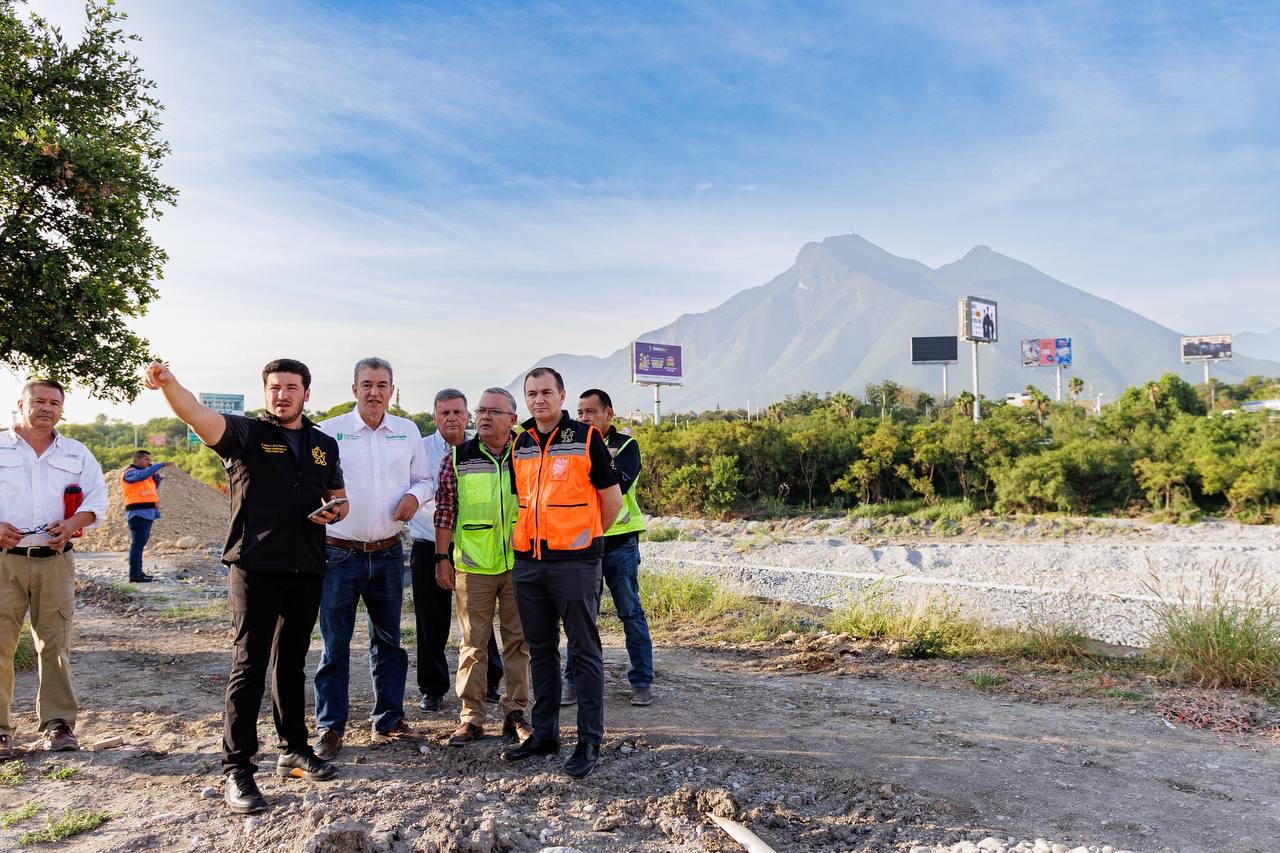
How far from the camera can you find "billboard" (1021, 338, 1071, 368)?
79.8m

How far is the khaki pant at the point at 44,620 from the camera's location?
466cm

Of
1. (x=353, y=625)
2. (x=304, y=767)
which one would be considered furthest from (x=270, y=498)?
(x=304, y=767)

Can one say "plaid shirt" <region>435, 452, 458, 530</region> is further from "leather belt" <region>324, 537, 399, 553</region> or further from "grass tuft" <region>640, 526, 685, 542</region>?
"grass tuft" <region>640, 526, 685, 542</region>

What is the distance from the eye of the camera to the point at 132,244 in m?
7.81

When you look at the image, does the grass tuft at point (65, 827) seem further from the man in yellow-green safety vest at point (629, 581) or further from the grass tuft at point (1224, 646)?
the grass tuft at point (1224, 646)

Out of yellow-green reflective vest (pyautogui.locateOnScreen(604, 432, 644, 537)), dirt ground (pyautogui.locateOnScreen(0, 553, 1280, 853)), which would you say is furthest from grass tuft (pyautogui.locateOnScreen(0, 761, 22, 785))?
yellow-green reflective vest (pyautogui.locateOnScreen(604, 432, 644, 537))

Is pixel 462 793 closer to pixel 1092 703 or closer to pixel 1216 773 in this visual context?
pixel 1216 773

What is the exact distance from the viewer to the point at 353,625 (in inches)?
179

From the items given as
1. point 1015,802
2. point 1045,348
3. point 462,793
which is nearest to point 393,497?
point 462,793

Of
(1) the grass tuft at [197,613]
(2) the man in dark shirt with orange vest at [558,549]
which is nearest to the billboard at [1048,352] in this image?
(1) the grass tuft at [197,613]

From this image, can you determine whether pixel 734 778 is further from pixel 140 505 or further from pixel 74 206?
pixel 140 505

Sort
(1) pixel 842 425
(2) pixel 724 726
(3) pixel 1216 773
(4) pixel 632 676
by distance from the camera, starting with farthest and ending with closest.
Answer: (1) pixel 842 425 → (4) pixel 632 676 → (2) pixel 724 726 → (3) pixel 1216 773

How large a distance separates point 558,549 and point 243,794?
1.80m

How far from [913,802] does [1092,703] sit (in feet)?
9.44
